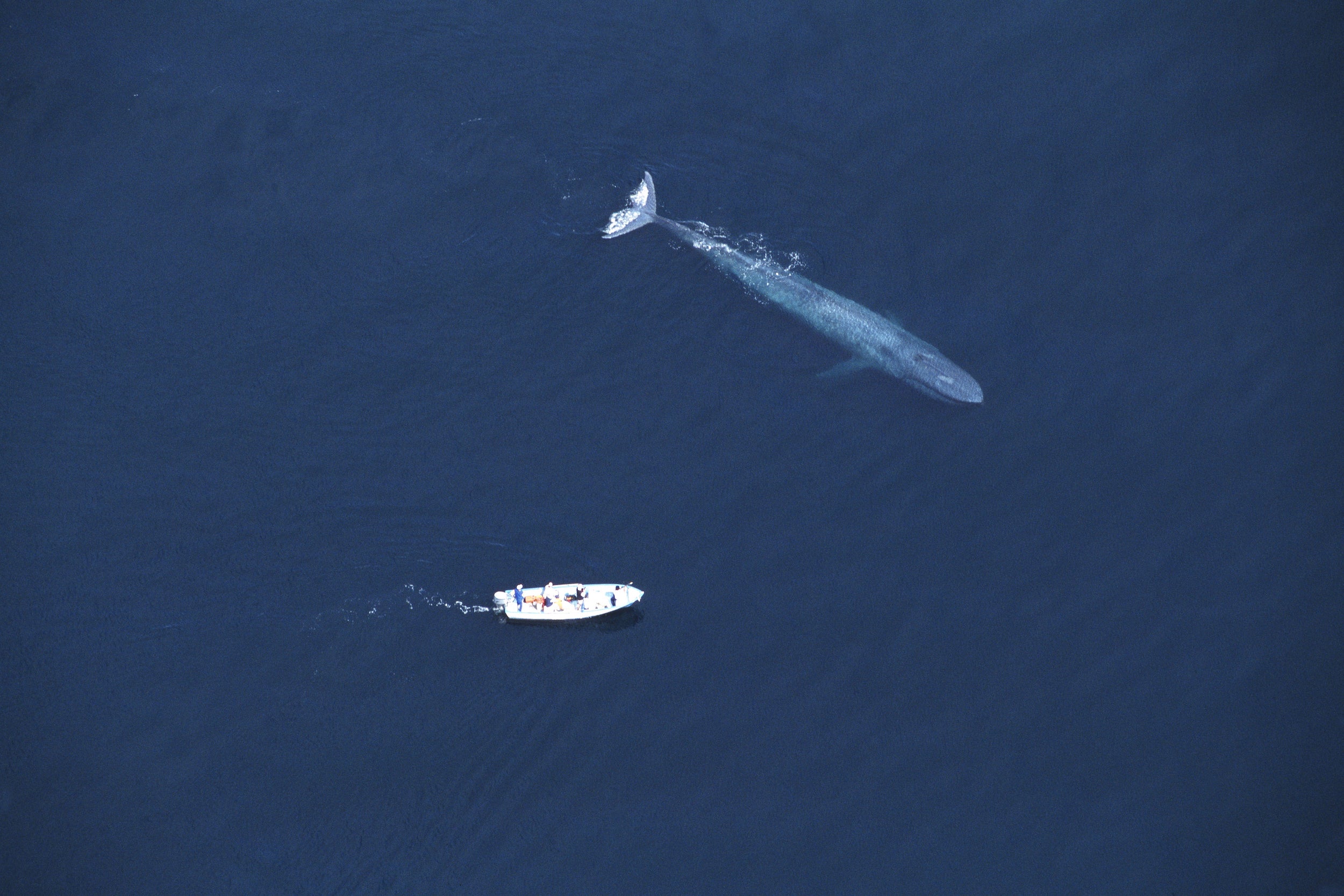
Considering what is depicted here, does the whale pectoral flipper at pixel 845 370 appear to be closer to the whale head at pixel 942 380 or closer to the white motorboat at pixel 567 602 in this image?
the whale head at pixel 942 380

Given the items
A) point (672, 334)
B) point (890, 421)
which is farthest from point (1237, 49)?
point (672, 334)

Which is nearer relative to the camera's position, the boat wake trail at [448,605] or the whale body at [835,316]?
the boat wake trail at [448,605]

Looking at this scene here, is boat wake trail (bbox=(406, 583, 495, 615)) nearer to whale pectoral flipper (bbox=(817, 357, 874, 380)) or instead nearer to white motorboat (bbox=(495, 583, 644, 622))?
white motorboat (bbox=(495, 583, 644, 622))

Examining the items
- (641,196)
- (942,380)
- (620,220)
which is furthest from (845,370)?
(641,196)

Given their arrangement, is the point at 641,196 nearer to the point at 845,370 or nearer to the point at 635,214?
the point at 635,214

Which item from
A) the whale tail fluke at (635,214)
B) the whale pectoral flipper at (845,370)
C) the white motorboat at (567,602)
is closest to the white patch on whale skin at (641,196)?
the whale tail fluke at (635,214)

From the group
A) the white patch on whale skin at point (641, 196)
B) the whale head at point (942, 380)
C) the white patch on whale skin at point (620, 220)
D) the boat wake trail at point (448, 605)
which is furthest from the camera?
the white patch on whale skin at point (641, 196)
